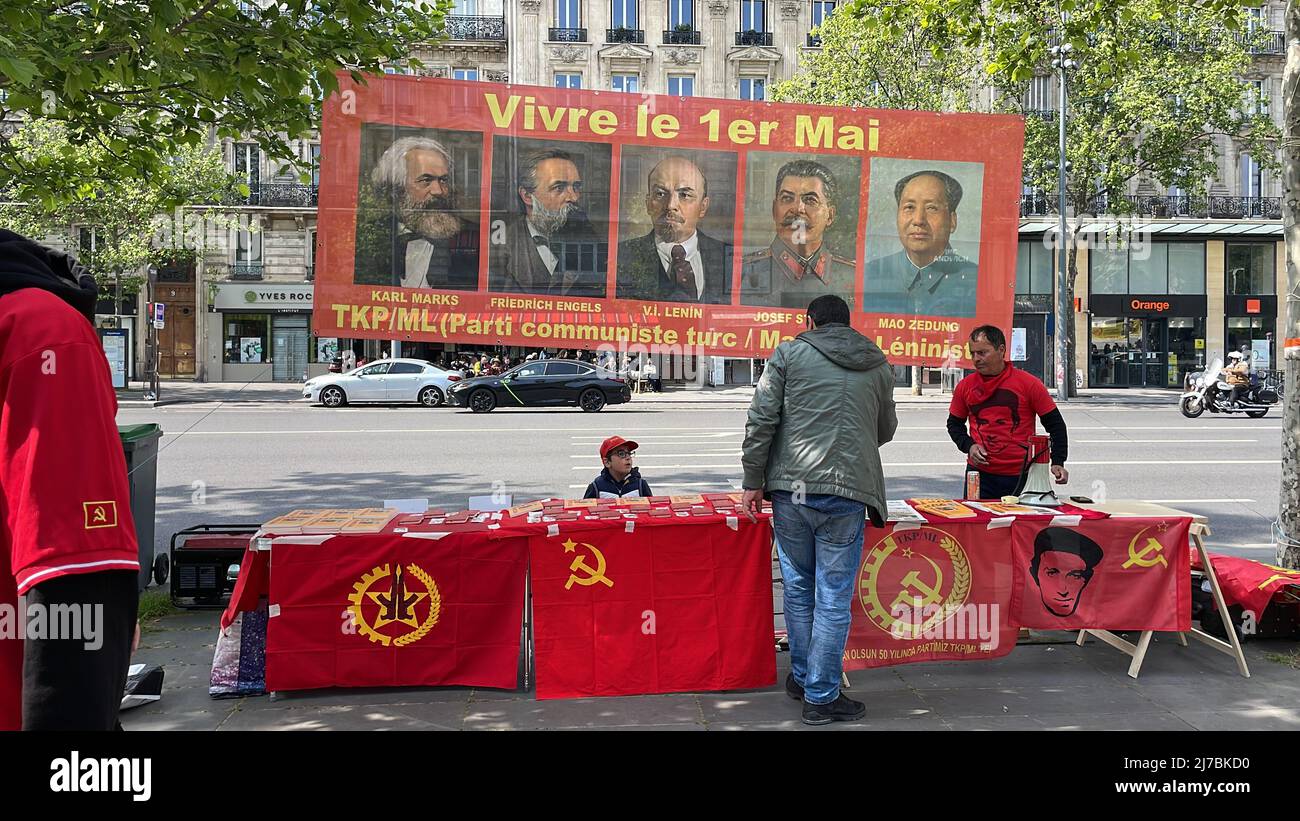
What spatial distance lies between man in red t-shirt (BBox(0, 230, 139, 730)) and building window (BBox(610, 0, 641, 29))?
142 feet

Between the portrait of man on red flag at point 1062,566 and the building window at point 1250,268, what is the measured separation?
43.3 meters

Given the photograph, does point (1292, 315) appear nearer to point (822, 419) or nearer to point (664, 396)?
point (822, 419)

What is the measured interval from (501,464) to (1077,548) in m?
10.1

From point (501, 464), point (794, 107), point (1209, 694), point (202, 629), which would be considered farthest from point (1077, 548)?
point (501, 464)

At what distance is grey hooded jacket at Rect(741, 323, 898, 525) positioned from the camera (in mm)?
4582

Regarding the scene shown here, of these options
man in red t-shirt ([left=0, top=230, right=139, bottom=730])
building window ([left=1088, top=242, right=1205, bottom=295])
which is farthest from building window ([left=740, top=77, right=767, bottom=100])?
man in red t-shirt ([left=0, top=230, right=139, bottom=730])

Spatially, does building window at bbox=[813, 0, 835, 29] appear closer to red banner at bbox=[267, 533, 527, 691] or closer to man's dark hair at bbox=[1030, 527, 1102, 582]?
man's dark hair at bbox=[1030, 527, 1102, 582]

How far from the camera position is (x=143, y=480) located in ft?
24.1

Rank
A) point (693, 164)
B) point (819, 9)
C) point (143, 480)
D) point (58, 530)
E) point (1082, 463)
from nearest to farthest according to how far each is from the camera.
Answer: point (58, 530) < point (693, 164) < point (143, 480) < point (1082, 463) < point (819, 9)

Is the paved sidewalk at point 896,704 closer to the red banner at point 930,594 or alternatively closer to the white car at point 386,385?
the red banner at point 930,594

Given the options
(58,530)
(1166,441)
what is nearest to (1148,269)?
(1166,441)

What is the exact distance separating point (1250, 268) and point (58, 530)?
49.1 meters

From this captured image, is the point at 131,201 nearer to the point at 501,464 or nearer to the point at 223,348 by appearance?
the point at 223,348

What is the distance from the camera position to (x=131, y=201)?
30266 mm
